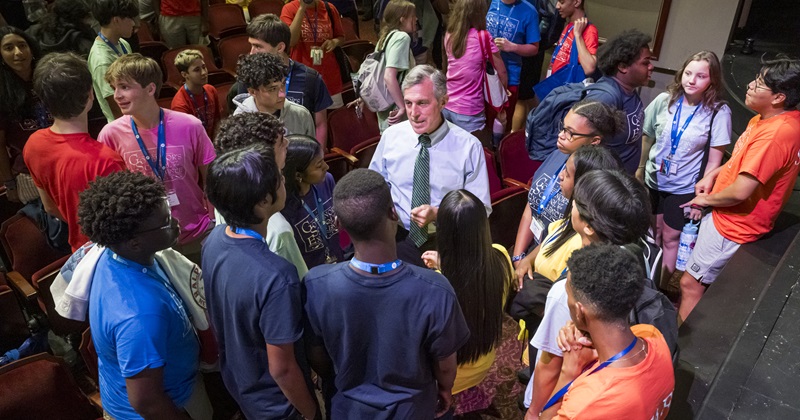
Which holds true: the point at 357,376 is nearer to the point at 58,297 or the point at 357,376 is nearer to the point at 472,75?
the point at 58,297

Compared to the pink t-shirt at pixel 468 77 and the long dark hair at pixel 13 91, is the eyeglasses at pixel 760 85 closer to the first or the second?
the pink t-shirt at pixel 468 77

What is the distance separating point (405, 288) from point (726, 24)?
6338 millimetres

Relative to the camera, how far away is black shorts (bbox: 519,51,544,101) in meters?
5.37

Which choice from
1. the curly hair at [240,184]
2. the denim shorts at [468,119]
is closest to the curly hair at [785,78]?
the denim shorts at [468,119]

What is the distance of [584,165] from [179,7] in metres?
4.84

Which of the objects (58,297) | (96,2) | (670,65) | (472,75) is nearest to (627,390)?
(58,297)

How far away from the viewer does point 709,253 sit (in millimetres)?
3295

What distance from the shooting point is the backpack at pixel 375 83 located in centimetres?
406

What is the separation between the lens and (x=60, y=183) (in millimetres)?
2535

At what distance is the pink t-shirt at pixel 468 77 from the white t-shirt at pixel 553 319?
256 cm

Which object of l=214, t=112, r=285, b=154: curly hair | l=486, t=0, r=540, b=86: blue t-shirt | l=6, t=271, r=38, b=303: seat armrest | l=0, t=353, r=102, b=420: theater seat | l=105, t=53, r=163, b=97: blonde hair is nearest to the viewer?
l=0, t=353, r=102, b=420: theater seat

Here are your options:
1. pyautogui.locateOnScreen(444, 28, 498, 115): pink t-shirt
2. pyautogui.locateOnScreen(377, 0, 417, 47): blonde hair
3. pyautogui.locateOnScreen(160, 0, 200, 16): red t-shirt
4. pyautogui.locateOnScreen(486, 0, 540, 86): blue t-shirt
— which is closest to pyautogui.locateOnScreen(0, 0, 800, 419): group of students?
pyautogui.locateOnScreen(377, 0, 417, 47): blonde hair

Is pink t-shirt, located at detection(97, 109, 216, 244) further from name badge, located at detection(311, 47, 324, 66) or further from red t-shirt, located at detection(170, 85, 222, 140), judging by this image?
name badge, located at detection(311, 47, 324, 66)

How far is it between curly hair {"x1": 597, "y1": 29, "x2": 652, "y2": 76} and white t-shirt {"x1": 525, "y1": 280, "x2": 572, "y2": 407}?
1891mm
